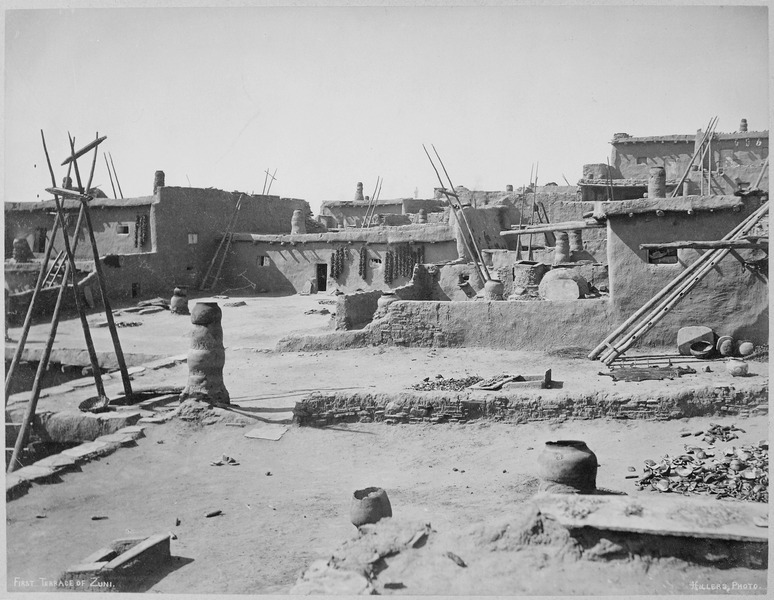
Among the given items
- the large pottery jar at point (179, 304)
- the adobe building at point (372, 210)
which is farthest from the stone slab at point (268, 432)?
the adobe building at point (372, 210)

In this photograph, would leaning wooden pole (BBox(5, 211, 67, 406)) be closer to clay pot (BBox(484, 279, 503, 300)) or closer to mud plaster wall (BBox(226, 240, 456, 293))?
clay pot (BBox(484, 279, 503, 300))

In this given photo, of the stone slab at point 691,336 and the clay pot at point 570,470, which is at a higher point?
the stone slab at point 691,336

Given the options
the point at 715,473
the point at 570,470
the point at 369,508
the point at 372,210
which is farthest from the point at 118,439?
the point at 372,210

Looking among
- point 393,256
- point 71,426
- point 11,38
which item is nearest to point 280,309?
point 393,256

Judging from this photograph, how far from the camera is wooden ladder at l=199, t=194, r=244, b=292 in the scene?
24.9 meters

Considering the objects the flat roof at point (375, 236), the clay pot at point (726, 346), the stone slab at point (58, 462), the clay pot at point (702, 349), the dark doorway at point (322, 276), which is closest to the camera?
the stone slab at point (58, 462)

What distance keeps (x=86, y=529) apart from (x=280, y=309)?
14656mm

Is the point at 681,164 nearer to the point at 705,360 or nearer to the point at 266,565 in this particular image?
the point at 705,360

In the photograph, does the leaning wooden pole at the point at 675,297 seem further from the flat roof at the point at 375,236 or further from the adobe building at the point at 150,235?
the adobe building at the point at 150,235

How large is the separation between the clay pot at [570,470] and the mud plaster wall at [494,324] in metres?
6.28

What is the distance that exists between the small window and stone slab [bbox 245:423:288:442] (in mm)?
7516

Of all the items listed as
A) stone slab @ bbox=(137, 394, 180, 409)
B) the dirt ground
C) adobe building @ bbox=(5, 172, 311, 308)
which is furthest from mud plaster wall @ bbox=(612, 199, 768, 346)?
adobe building @ bbox=(5, 172, 311, 308)

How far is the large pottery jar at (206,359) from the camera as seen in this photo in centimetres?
999

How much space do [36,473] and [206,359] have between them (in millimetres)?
3112
